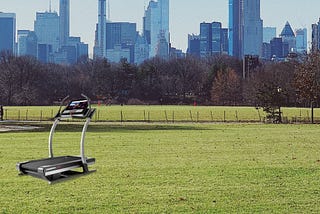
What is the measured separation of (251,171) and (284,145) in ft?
Answer: 33.5

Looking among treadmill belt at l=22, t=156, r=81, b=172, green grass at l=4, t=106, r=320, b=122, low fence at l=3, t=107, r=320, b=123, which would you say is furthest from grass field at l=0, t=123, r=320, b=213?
green grass at l=4, t=106, r=320, b=122

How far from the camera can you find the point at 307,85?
Answer: 56.2 metres

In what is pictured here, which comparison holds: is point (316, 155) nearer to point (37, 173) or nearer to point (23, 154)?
point (23, 154)

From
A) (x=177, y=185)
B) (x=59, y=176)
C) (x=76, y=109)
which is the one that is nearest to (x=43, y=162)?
(x=59, y=176)

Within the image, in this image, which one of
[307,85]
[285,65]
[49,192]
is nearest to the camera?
[49,192]

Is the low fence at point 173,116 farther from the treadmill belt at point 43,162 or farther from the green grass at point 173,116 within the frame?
the treadmill belt at point 43,162

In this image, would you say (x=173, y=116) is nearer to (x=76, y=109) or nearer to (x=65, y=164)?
(x=76, y=109)

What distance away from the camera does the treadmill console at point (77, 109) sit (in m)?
5.03

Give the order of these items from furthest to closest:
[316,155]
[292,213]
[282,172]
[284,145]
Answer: [284,145]
[316,155]
[282,172]
[292,213]

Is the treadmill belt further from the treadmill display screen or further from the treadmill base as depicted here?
the treadmill display screen

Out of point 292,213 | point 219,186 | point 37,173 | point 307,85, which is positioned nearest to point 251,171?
point 219,186

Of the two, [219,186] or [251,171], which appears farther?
[251,171]

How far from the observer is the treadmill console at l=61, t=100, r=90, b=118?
5027mm

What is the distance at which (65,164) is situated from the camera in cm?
497
